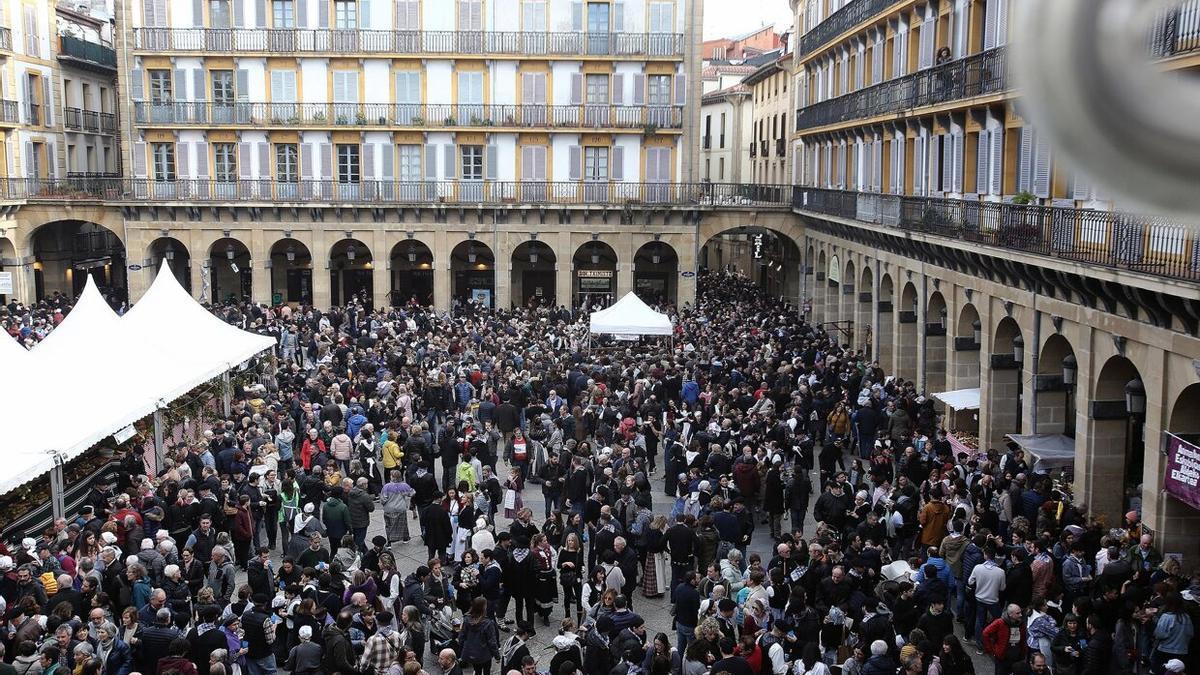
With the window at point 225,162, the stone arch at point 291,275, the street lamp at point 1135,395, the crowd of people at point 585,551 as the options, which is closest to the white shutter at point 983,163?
the crowd of people at point 585,551

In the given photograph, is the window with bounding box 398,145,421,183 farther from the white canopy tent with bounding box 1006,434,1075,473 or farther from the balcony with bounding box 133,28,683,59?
the white canopy tent with bounding box 1006,434,1075,473

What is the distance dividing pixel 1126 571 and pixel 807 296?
3379 cm

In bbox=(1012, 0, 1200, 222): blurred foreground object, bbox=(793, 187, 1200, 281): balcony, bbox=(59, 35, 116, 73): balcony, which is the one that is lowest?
bbox=(793, 187, 1200, 281): balcony

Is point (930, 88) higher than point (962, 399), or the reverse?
point (930, 88)

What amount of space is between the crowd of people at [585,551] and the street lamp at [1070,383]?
178cm

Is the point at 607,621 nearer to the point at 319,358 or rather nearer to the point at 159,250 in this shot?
the point at 319,358

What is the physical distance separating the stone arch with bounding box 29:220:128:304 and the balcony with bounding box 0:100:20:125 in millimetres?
4494

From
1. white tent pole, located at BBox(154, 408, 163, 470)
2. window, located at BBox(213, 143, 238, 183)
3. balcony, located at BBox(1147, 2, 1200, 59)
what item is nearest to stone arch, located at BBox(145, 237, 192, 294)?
window, located at BBox(213, 143, 238, 183)

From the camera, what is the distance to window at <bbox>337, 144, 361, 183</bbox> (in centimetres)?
4897

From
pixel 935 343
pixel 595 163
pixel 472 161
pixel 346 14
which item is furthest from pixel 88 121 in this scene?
pixel 935 343

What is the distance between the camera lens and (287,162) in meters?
49.2

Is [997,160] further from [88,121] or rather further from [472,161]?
[88,121]

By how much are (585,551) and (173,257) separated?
126 feet

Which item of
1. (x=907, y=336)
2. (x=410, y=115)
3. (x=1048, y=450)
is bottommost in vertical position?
(x=1048, y=450)
